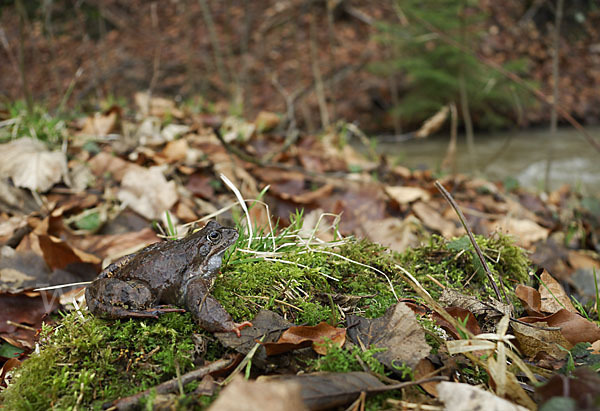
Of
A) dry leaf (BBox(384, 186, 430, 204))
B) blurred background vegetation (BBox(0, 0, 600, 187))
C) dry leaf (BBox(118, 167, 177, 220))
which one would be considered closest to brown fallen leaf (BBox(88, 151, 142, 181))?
dry leaf (BBox(118, 167, 177, 220))

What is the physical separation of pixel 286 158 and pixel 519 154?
681cm

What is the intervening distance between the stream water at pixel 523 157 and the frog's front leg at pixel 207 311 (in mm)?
5044

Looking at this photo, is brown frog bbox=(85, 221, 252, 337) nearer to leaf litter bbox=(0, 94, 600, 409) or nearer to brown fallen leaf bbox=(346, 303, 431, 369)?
leaf litter bbox=(0, 94, 600, 409)

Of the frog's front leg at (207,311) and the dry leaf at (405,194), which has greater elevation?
the frog's front leg at (207,311)

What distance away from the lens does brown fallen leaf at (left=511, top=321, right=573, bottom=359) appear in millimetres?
1700

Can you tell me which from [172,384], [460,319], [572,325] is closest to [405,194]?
[572,325]

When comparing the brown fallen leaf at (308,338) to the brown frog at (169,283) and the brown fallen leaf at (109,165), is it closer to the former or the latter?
the brown frog at (169,283)

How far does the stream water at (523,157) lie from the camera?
7.48 m

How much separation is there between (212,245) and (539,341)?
1.38 metres

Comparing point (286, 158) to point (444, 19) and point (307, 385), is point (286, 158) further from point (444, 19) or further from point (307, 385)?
point (444, 19)

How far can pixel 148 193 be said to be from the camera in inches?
138

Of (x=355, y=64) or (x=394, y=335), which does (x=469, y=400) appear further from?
(x=355, y=64)

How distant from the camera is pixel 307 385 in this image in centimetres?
132

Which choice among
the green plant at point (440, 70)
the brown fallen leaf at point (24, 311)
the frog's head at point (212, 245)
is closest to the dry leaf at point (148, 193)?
the brown fallen leaf at point (24, 311)
